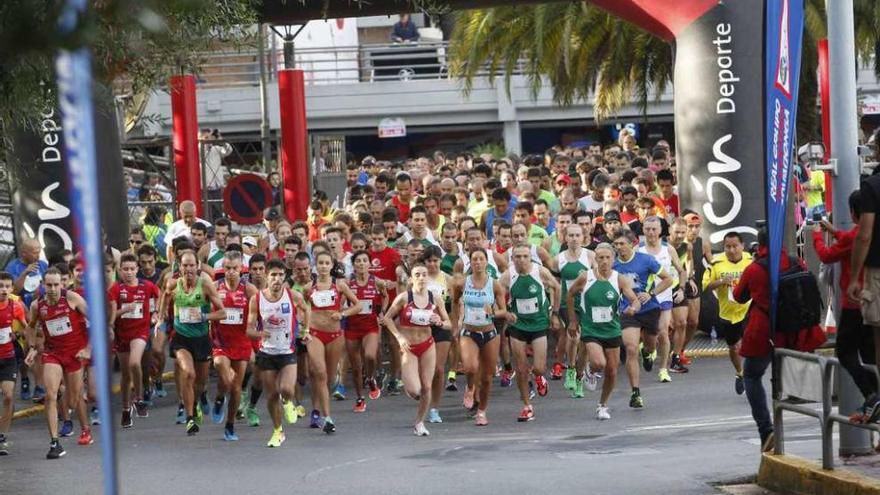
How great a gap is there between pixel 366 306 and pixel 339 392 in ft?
3.71

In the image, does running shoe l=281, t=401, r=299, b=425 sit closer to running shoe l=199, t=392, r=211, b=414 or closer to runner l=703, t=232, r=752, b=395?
running shoe l=199, t=392, r=211, b=414

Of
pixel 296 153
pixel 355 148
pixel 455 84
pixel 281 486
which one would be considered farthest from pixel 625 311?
pixel 355 148

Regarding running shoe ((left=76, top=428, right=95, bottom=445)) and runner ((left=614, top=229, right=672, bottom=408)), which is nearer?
running shoe ((left=76, top=428, right=95, bottom=445))

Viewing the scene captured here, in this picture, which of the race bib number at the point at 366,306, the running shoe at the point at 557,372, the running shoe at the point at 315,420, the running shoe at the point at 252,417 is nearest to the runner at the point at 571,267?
the running shoe at the point at 557,372

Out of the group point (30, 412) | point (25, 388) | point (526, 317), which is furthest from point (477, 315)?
point (25, 388)

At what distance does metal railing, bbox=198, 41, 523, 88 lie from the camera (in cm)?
4244

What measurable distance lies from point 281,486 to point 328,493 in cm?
58

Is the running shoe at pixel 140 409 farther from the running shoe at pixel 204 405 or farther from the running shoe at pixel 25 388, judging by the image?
the running shoe at pixel 25 388

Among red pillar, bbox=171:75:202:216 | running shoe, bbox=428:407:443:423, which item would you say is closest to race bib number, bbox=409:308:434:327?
running shoe, bbox=428:407:443:423

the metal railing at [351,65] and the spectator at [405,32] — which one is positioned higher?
the spectator at [405,32]

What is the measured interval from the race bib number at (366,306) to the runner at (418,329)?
1436 mm

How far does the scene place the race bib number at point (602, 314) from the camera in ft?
52.6

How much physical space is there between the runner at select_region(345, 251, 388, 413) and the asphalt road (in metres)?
0.52

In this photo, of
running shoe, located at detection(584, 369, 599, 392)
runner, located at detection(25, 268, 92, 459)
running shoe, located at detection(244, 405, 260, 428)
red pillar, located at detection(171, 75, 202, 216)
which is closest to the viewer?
runner, located at detection(25, 268, 92, 459)
